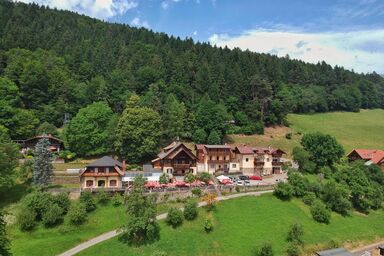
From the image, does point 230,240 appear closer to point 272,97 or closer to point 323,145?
point 323,145

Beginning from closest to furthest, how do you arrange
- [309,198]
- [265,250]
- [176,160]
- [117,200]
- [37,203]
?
1. [265,250]
2. [37,203]
3. [117,200]
4. [309,198]
5. [176,160]

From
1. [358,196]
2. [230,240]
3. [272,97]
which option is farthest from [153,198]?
[272,97]

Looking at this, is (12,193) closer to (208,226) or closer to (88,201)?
(88,201)

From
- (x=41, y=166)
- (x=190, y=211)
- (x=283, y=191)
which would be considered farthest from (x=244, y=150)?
(x=41, y=166)

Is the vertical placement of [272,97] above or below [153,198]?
above

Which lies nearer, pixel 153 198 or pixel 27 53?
pixel 153 198

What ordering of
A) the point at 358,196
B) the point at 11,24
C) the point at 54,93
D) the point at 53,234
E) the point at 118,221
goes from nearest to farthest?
1. the point at 53,234
2. the point at 118,221
3. the point at 358,196
4. the point at 54,93
5. the point at 11,24


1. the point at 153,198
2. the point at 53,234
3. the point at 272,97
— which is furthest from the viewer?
the point at 272,97
